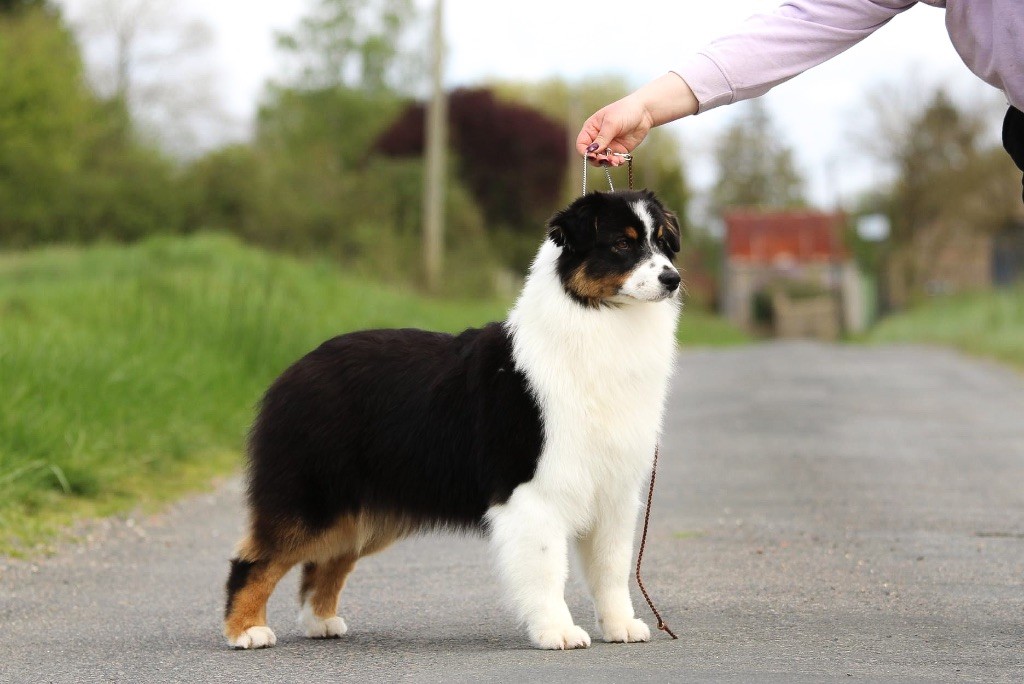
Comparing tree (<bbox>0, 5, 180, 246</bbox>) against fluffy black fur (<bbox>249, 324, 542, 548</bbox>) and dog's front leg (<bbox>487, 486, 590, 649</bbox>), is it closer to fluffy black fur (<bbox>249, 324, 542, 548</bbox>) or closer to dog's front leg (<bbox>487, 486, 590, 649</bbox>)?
fluffy black fur (<bbox>249, 324, 542, 548</bbox>)

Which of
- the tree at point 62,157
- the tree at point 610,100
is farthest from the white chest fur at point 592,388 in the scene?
the tree at point 610,100

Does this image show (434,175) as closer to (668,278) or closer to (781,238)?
(668,278)

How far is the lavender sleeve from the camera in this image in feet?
14.0

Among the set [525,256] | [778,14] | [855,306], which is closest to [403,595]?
[778,14]

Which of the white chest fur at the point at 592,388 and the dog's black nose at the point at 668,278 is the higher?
the dog's black nose at the point at 668,278

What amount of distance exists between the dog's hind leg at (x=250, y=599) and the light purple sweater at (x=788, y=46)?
7.70ft

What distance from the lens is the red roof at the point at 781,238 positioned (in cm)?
6831

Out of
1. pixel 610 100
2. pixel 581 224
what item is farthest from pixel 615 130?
pixel 610 100

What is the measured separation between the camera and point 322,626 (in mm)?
5098

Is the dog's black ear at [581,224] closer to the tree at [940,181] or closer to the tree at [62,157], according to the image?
the tree at [62,157]

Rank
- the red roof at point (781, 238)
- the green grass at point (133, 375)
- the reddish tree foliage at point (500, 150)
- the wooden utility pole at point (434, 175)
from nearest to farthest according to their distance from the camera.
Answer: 1. the green grass at point (133, 375)
2. the wooden utility pole at point (434, 175)
3. the reddish tree foliage at point (500, 150)
4. the red roof at point (781, 238)

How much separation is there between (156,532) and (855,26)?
5102 mm

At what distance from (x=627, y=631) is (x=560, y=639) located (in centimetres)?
31

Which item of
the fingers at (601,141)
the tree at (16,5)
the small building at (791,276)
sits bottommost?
the small building at (791,276)
